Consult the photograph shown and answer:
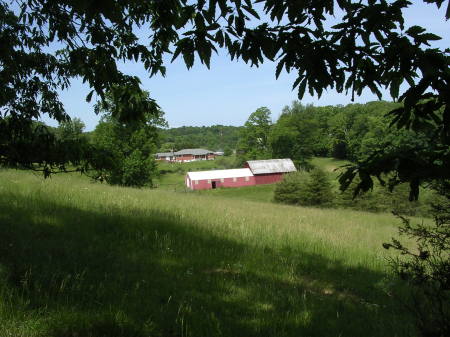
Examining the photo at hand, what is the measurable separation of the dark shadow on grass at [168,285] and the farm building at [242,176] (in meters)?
53.8

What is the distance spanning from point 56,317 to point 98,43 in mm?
3609

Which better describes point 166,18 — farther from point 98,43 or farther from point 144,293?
point 144,293

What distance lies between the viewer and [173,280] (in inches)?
175

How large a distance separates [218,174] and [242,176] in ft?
15.5

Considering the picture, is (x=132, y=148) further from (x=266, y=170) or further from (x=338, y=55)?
(x=338, y=55)

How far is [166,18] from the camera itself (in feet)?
11.0

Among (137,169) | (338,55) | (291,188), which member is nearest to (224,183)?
(291,188)

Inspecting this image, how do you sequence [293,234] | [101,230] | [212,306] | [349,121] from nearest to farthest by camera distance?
1. [212,306]
2. [101,230]
3. [293,234]
4. [349,121]

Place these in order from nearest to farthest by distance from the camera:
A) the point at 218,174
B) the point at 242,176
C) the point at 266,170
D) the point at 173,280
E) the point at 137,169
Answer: the point at 173,280 < the point at 137,169 < the point at 218,174 < the point at 242,176 < the point at 266,170

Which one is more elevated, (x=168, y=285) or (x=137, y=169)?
(x=137, y=169)

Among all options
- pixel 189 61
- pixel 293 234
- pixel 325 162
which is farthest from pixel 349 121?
pixel 189 61

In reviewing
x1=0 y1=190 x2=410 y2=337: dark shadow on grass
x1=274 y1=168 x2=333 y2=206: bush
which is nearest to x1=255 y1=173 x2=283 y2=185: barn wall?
x1=274 y1=168 x2=333 y2=206: bush

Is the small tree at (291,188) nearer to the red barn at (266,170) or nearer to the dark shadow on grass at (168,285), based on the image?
the red barn at (266,170)

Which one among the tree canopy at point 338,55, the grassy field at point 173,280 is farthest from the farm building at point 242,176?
the tree canopy at point 338,55
